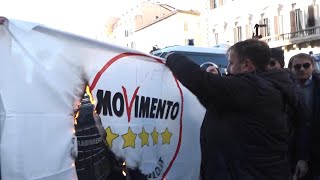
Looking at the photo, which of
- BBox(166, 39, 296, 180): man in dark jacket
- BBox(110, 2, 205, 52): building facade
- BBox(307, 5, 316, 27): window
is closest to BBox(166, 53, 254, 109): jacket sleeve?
BBox(166, 39, 296, 180): man in dark jacket

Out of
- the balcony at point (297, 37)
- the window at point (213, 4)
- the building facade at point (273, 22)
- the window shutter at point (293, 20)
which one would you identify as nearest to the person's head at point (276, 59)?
the building facade at point (273, 22)

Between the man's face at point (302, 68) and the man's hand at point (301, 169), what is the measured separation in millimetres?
811

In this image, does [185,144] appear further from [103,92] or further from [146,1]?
[146,1]

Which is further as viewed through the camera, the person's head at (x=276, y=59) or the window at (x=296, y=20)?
the window at (x=296, y=20)

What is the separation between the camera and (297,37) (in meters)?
30.0

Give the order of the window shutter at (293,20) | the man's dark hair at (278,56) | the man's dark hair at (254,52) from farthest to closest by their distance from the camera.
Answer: the window shutter at (293,20) < the man's dark hair at (278,56) < the man's dark hair at (254,52)

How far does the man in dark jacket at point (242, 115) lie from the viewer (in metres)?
2.42

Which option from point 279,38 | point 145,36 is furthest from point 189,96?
point 145,36

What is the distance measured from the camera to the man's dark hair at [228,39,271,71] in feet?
8.55

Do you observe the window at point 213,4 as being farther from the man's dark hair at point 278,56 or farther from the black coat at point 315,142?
the black coat at point 315,142

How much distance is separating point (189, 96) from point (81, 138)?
96 cm

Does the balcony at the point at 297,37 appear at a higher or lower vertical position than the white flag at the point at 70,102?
higher

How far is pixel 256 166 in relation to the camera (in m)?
2.52

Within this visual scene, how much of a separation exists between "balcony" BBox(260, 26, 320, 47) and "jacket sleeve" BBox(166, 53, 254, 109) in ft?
93.1
